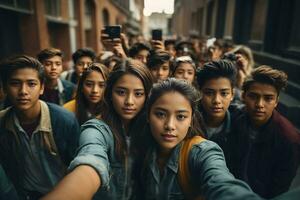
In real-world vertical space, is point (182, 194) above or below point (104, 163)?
below

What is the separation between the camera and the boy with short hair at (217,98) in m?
2.37

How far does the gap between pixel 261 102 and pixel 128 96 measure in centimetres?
120

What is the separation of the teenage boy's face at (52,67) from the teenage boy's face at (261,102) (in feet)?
8.23

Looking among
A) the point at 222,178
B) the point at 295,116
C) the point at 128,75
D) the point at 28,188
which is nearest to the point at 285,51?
the point at 295,116

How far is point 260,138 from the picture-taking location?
7.25 ft

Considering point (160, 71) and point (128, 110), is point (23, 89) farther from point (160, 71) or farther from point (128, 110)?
point (160, 71)

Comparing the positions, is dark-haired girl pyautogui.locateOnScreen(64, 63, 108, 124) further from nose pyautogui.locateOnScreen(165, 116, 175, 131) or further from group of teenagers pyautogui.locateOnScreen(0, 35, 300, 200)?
nose pyautogui.locateOnScreen(165, 116, 175, 131)

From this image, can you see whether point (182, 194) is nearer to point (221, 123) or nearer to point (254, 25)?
point (221, 123)

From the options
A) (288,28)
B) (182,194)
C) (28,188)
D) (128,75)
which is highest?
(288,28)

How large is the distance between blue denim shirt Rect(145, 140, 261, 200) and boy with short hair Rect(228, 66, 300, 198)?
2.66 feet

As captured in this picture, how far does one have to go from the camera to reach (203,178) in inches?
54.4

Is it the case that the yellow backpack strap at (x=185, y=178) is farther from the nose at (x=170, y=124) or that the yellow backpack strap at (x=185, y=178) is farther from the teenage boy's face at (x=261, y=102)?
the teenage boy's face at (x=261, y=102)

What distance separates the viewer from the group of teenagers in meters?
1.49

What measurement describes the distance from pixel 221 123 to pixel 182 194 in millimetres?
1041
